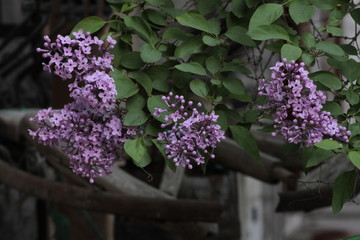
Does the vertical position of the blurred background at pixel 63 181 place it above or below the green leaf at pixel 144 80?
below

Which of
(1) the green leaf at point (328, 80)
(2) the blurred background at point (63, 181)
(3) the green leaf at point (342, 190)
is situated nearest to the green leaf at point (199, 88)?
(1) the green leaf at point (328, 80)

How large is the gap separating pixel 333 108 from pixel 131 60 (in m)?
0.46

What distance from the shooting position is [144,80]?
6.38 feet

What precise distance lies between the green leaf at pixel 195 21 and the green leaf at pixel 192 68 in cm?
8

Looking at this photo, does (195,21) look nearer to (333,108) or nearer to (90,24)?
(90,24)

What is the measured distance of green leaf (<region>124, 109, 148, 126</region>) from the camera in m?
1.88

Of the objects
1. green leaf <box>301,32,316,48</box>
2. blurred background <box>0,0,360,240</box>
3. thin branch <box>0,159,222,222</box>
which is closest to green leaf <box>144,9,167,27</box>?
green leaf <box>301,32,316,48</box>

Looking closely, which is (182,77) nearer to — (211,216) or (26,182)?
(211,216)

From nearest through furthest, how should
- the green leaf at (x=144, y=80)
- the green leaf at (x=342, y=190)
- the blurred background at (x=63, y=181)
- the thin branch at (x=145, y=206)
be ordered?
the green leaf at (x=342, y=190)
the green leaf at (x=144, y=80)
the thin branch at (x=145, y=206)
the blurred background at (x=63, y=181)

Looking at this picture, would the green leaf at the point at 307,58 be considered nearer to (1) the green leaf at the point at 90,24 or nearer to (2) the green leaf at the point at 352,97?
(2) the green leaf at the point at 352,97

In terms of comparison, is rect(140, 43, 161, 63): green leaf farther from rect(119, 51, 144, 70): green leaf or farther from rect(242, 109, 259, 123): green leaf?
rect(242, 109, 259, 123): green leaf

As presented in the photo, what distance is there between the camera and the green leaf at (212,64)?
1.96 m

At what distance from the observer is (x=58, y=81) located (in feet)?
13.8

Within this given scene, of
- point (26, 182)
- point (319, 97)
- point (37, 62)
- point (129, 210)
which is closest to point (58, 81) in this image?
point (26, 182)
